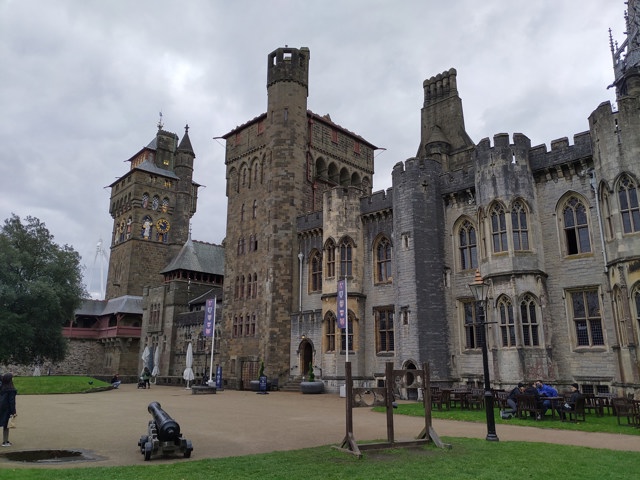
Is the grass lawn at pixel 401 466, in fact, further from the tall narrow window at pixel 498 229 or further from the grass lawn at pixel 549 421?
the tall narrow window at pixel 498 229

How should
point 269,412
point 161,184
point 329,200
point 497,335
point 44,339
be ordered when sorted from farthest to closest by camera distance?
point 161,184 < point 44,339 < point 329,200 < point 497,335 < point 269,412

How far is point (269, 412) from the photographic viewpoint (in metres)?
19.9

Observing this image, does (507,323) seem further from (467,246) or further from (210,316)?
(210,316)

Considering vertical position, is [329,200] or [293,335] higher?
[329,200]

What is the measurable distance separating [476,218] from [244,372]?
67.8ft

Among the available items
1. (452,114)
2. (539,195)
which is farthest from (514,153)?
(452,114)

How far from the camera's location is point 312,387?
30.7 metres

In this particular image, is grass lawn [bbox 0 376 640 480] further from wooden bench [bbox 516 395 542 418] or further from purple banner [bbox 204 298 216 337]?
purple banner [bbox 204 298 216 337]

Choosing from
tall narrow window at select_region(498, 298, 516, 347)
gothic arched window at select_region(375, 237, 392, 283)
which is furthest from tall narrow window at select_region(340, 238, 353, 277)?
tall narrow window at select_region(498, 298, 516, 347)

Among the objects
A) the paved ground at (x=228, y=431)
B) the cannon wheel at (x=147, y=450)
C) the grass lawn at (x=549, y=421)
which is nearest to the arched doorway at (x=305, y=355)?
the paved ground at (x=228, y=431)

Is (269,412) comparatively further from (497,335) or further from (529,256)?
(529,256)

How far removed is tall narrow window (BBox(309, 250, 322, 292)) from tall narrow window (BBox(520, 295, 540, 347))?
14.7 meters

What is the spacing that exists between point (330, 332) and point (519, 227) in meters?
13.2

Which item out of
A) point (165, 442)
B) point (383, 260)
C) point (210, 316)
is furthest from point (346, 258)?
point (165, 442)
